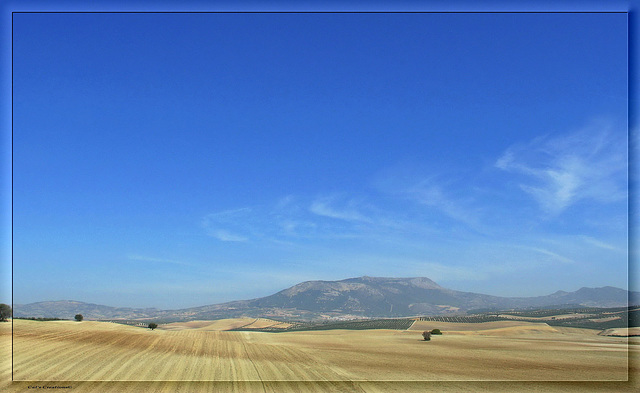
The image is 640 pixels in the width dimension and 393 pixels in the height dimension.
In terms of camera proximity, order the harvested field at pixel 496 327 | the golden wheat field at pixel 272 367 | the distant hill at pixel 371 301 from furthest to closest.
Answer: the distant hill at pixel 371 301, the harvested field at pixel 496 327, the golden wheat field at pixel 272 367

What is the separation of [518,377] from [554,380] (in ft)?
3.30

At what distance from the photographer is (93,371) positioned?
15250 millimetres

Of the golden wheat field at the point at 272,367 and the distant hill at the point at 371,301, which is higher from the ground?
the golden wheat field at the point at 272,367

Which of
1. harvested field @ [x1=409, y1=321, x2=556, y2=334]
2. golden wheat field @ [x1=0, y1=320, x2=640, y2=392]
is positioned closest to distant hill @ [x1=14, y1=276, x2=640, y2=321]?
harvested field @ [x1=409, y1=321, x2=556, y2=334]

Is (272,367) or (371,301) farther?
(371,301)

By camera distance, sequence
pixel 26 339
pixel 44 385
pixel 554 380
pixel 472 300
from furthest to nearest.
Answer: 1. pixel 472 300
2. pixel 26 339
3. pixel 554 380
4. pixel 44 385

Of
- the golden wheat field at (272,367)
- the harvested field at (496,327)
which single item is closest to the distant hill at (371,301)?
the harvested field at (496,327)

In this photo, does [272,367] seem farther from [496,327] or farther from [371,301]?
[371,301]

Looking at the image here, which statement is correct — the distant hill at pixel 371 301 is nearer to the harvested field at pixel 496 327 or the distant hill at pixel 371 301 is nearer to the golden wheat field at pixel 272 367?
the harvested field at pixel 496 327

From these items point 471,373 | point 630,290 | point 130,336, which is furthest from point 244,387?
point 130,336

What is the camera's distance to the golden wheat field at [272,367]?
553 inches

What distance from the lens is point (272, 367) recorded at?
1767cm

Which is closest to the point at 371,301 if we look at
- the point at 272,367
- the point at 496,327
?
the point at 496,327

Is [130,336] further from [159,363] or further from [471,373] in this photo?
[471,373]
